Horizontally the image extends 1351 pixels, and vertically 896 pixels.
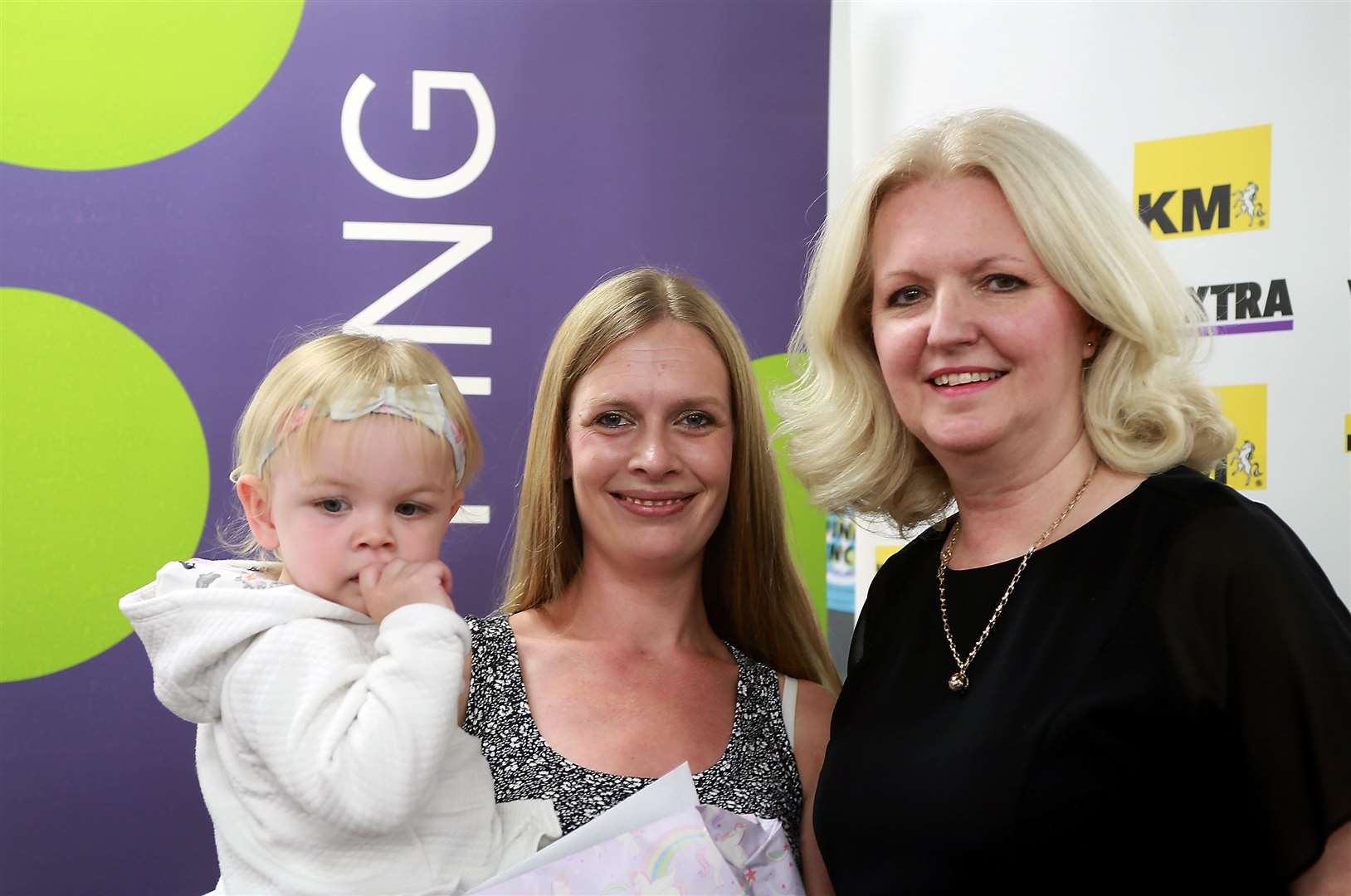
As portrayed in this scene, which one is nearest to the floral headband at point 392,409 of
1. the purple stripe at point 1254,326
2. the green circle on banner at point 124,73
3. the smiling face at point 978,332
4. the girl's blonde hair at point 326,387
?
the girl's blonde hair at point 326,387

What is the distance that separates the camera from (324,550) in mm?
1792

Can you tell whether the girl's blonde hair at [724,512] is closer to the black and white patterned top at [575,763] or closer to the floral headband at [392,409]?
the black and white patterned top at [575,763]

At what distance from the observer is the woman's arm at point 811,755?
214 cm

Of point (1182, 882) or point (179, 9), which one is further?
point (179, 9)

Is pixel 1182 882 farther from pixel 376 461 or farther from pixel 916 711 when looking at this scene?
pixel 376 461

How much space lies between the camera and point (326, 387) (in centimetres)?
182

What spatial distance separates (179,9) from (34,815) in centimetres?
186

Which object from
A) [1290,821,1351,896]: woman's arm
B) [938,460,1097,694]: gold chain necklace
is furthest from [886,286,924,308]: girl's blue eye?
[1290,821,1351,896]: woman's arm

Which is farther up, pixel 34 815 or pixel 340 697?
pixel 340 697

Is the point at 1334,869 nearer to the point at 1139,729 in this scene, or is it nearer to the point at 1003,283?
the point at 1139,729

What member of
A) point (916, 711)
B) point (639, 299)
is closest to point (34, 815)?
point (639, 299)

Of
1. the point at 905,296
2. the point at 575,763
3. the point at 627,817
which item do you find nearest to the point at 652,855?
the point at 627,817

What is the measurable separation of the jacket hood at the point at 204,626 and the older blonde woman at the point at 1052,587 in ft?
3.07

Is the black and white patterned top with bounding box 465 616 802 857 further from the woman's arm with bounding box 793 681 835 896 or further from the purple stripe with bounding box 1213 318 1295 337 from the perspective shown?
the purple stripe with bounding box 1213 318 1295 337
